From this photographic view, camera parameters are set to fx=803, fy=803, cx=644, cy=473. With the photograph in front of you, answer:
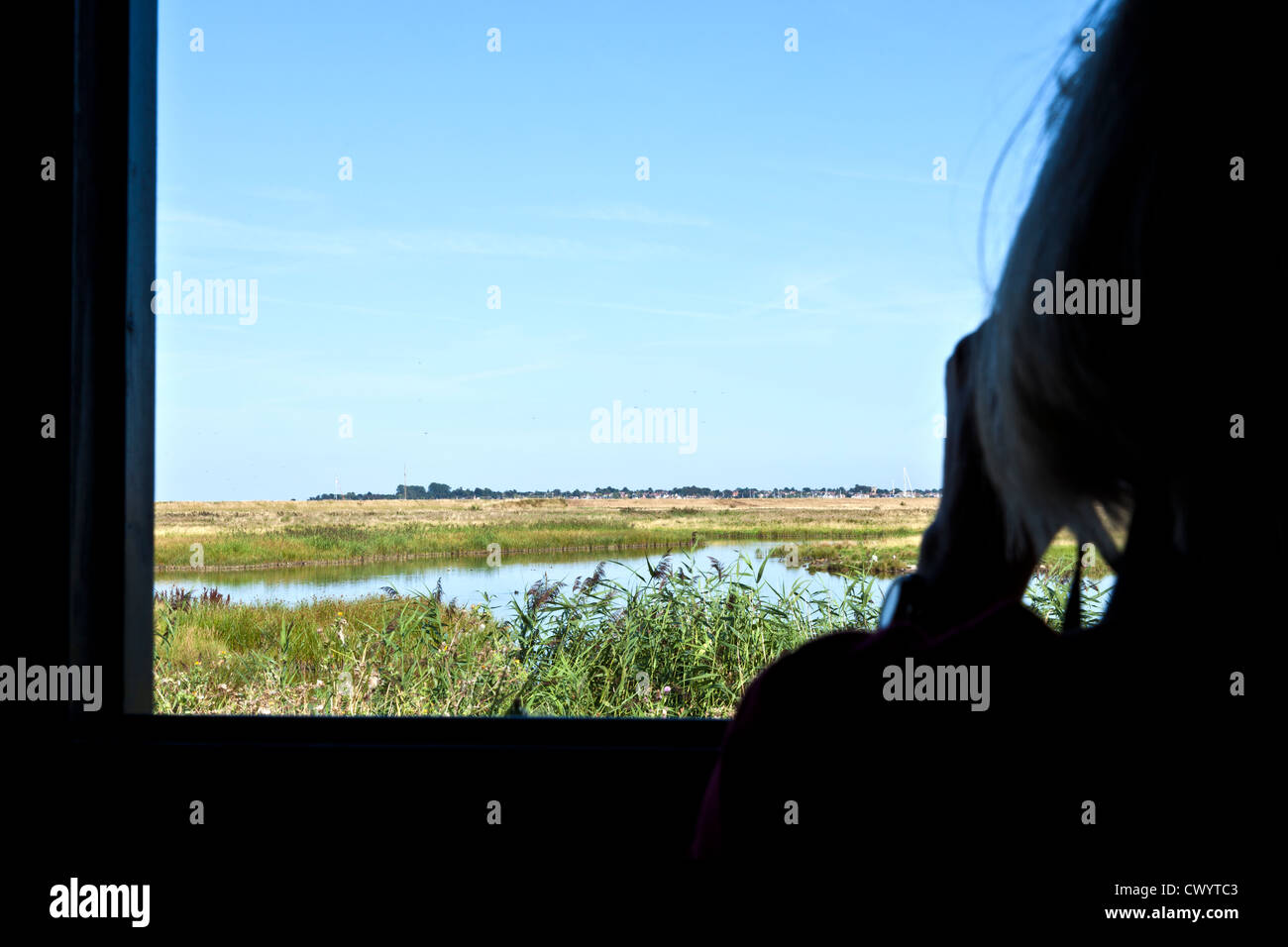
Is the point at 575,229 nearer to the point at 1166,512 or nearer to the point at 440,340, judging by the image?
the point at 440,340

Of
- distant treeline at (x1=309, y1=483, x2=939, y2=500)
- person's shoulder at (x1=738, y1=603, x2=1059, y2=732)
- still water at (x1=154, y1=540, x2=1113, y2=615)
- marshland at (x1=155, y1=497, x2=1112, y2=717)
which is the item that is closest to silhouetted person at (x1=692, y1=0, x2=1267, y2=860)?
person's shoulder at (x1=738, y1=603, x2=1059, y2=732)

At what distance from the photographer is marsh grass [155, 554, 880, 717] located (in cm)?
262

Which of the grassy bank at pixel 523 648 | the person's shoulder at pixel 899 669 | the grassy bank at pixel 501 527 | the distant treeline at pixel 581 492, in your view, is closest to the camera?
the person's shoulder at pixel 899 669

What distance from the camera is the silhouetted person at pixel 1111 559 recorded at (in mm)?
476

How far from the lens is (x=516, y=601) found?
9.06ft

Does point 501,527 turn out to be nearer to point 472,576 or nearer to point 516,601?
point 472,576

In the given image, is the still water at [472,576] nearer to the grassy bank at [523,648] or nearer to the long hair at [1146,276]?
the grassy bank at [523,648]

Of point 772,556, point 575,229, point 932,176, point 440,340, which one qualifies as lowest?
point 772,556

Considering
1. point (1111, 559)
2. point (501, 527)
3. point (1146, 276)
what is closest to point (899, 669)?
point (1111, 559)

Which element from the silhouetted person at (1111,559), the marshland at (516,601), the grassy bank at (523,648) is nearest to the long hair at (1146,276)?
the silhouetted person at (1111,559)

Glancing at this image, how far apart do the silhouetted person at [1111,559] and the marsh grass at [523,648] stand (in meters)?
2.14
